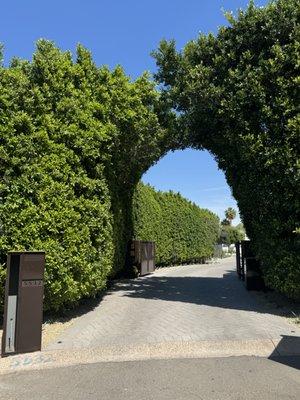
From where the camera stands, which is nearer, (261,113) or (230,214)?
(261,113)

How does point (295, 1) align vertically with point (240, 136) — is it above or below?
above

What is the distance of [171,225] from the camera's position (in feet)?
103

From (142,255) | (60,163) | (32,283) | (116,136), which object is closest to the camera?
(32,283)

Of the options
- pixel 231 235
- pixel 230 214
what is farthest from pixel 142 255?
pixel 230 214

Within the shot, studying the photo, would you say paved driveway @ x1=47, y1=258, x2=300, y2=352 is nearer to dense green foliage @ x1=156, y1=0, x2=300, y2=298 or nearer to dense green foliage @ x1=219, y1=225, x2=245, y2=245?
dense green foliage @ x1=156, y1=0, x2=300, y2=298

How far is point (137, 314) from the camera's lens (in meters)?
10.9

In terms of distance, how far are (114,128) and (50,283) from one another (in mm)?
4225

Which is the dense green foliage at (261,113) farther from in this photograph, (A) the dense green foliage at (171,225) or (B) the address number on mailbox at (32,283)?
(A) the dense green foliage at (171,225)

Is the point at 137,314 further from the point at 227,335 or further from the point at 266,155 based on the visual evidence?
the point at 266,155

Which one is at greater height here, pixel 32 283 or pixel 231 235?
pixel 231 235

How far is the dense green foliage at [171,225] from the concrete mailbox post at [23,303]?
48.3 feet

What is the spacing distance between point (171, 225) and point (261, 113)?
68.3 feet

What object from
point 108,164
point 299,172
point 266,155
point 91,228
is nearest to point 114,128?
point 108,164

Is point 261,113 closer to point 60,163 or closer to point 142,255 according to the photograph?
point 60,163
